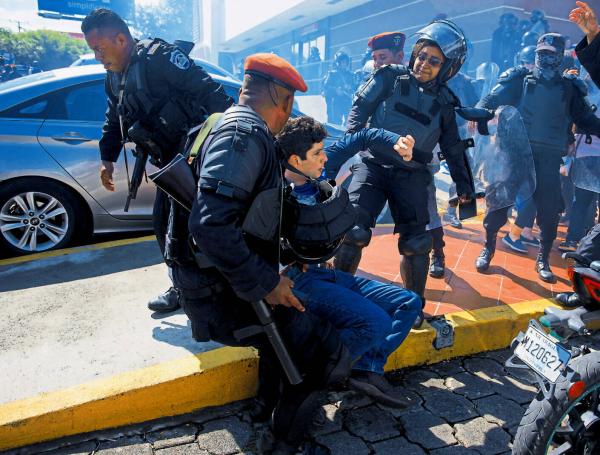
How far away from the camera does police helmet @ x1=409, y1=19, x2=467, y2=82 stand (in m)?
2.79

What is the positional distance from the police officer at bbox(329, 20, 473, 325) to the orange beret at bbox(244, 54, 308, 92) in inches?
48.1

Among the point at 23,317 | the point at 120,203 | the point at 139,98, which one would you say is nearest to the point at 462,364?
the point at 139,98

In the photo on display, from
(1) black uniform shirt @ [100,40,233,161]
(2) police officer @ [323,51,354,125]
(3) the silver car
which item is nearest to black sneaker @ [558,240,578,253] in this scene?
(1) black uniform shirt @ [100,40,233,161]

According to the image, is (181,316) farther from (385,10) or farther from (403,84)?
(385,10)

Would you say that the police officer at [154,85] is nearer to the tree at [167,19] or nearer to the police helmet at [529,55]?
the police helmet at [529,55]

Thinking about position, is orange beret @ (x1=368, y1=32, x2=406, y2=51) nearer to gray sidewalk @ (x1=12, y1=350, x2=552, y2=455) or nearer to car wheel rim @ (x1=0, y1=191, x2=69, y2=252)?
car wheel rim @ (x1=0, y1=191, x2=69, y2=252)

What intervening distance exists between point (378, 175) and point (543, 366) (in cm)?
158

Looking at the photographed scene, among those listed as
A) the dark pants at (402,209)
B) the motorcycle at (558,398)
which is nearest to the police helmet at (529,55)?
the dark pants at (402,209)

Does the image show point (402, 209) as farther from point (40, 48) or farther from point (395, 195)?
point (40, 48)

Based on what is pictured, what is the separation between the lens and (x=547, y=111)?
412 centimetres

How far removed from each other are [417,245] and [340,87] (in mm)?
10042

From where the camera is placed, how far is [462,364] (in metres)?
2.87

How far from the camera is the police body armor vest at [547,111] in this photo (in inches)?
161

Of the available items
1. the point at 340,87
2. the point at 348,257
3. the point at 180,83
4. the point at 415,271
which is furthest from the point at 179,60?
the point at 340,87
